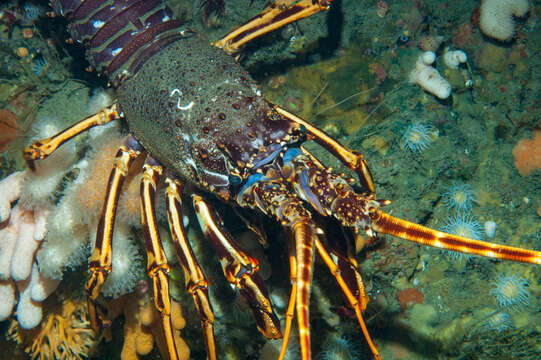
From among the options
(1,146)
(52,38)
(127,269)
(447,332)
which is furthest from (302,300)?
(52,38)

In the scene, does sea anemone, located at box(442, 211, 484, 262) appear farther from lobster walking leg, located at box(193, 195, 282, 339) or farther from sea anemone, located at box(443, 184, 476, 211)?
lobster walking leg, located at box(193, 195, 282, 339)

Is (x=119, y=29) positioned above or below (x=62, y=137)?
above

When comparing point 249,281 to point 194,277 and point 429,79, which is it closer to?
point 194,277

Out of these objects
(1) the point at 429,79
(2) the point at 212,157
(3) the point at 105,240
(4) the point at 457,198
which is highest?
(2) the point at 212,157

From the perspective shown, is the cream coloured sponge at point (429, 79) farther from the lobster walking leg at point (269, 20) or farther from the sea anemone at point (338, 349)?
the sea anemone at point (338, 349)

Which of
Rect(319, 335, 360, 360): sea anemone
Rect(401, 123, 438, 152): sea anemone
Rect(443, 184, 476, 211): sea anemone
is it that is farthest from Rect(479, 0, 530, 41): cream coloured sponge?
Rect(319, 335, 360, 360): sea anemone

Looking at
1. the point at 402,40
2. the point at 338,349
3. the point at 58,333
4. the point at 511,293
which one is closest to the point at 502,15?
the point at 402,40

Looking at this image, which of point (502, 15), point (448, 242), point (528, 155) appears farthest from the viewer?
point (502, 15)

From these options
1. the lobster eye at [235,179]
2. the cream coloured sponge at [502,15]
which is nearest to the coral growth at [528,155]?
the cream coloured sponge at [502,15]
